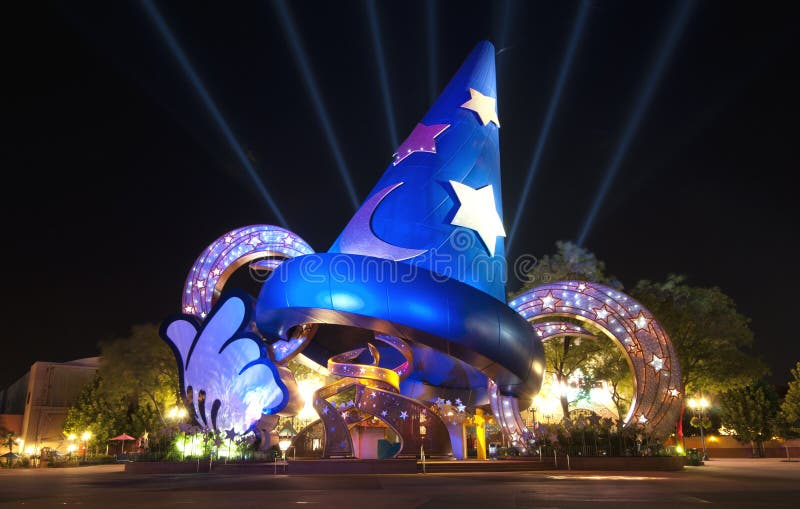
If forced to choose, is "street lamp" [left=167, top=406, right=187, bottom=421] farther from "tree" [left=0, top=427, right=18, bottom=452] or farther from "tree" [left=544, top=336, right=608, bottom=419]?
"tree" [left=544, top=336, right=608, bottom=419]

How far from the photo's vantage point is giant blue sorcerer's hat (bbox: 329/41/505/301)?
24.3 m

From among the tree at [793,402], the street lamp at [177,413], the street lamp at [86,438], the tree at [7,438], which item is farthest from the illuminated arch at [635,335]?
the tree at [7,438]

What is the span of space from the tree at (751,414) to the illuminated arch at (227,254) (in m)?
47.6

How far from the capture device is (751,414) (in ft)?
181

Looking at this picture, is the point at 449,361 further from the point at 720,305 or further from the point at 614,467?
the point at 720,305

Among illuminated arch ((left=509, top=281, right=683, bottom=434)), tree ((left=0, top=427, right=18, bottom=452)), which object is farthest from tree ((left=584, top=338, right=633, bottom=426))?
tree ((left=0, top=427, right=18, bottom=452))

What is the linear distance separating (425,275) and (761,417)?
5058 centimetres

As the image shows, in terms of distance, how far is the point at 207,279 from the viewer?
91.1 feet

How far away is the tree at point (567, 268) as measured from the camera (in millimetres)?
38688

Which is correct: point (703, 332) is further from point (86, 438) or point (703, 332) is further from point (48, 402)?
point (48, 402)

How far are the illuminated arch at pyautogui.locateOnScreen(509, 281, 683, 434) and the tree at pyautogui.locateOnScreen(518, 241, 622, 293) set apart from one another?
40.8 feet

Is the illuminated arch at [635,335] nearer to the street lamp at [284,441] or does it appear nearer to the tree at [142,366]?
the street lamp at [284,441]

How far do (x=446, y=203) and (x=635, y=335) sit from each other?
32.2 feet

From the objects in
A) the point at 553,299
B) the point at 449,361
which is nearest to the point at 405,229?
the point at 553,299
